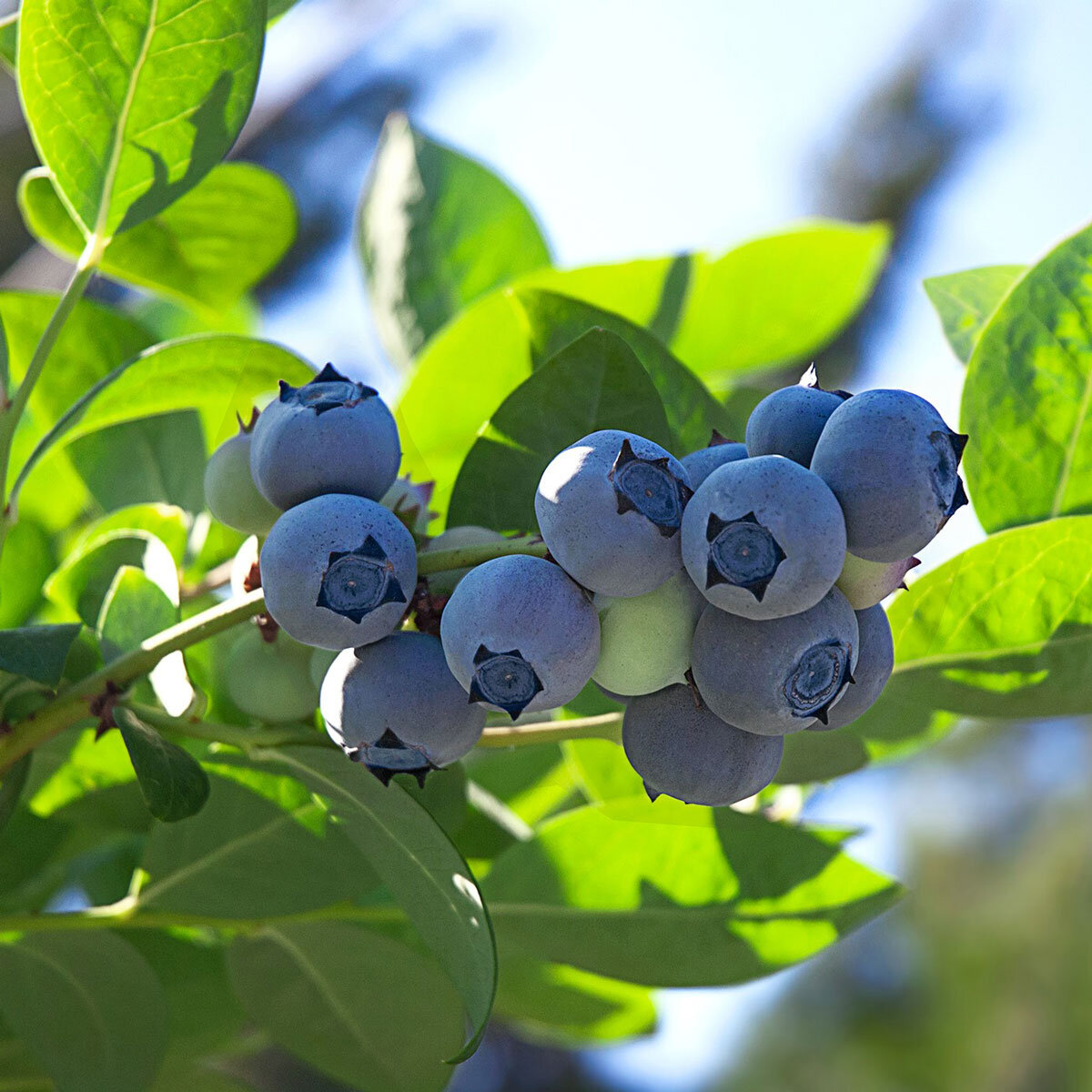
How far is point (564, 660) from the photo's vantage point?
1.19 ft

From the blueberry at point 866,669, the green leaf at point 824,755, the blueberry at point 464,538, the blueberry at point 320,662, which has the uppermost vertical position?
the blueberry at point 464,538

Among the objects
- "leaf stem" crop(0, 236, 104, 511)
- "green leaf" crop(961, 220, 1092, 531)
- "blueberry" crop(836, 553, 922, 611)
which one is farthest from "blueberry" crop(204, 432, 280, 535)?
"green leaf" crop(961, 220, 1092, 531)

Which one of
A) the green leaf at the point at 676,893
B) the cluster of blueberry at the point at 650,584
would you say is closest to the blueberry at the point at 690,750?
the cluster of blueberry at the point at 650,584

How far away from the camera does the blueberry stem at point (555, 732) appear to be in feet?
1.76

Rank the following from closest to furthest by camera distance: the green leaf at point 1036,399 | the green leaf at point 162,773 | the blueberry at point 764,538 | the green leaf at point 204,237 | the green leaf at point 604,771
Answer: the blueberry at point 764,538
the green leaf at point 162,773
the green leaf at point 1036,399
the green leaf at point 604,771
the green leaf at point 204,237

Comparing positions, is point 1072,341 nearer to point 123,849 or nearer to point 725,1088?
point 123,849

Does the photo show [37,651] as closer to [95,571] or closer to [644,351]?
[95,571]

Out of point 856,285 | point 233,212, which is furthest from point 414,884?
point 856,285

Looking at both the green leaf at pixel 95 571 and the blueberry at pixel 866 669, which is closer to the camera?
the blueberry at pixel 866 669

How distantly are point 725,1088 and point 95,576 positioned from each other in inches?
415

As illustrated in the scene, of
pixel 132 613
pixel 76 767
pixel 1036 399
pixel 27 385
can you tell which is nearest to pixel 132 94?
pixel 27 385

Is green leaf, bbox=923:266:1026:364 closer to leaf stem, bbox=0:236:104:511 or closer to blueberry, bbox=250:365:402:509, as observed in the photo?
blueberry, bbox=250:365:402:509

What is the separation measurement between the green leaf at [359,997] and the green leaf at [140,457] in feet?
1.01

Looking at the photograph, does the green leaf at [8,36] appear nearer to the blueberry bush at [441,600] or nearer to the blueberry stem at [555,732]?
the blueberry bush at [441,600]
